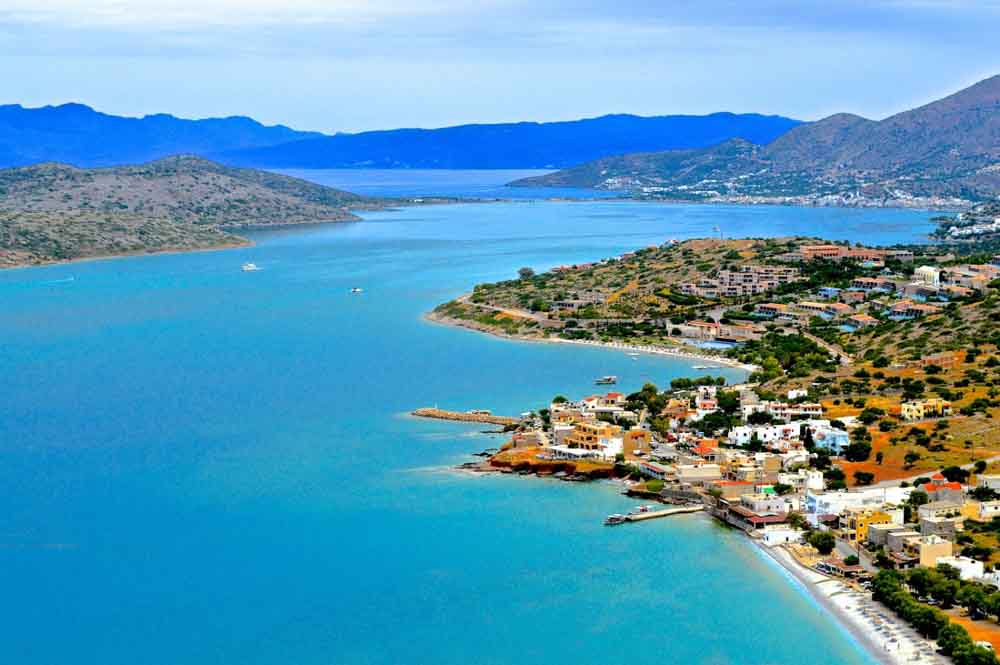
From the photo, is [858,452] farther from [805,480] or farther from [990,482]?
[990,482]

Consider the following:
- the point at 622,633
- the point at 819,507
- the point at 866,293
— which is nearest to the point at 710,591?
the point at 622,633

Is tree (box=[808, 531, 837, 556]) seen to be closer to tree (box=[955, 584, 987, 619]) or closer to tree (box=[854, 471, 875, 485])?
tree (box=[955, 584, 987, 619])

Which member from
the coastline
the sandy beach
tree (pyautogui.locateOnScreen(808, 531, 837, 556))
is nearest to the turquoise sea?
the sandy beach

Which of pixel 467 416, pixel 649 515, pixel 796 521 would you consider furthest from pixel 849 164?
pixel 796 521

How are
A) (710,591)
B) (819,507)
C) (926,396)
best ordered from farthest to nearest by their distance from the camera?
(926,396), (819,507), (710,591)

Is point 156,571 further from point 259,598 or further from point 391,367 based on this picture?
point 391,367
